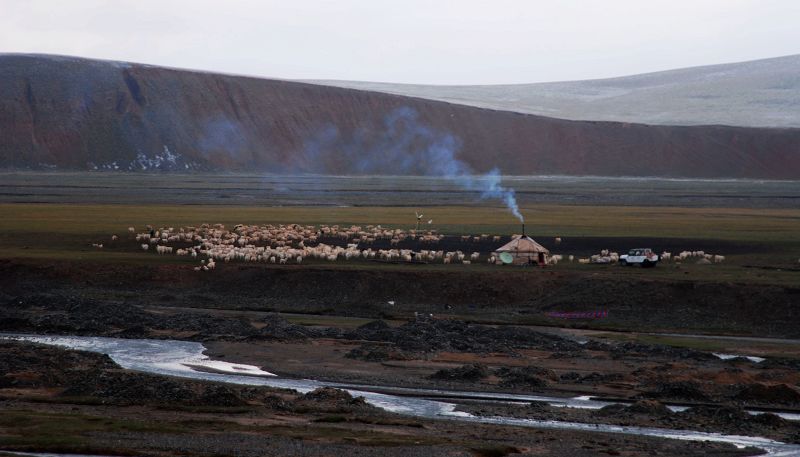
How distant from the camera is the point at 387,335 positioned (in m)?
45.0

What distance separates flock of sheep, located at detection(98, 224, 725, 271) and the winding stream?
54.1 ft

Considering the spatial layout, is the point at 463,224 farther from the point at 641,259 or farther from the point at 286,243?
the point at 641,259

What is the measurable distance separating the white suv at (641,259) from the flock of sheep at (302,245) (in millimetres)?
1297

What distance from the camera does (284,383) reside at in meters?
Result: 36.9

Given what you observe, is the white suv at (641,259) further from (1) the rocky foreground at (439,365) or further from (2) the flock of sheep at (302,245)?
(1) the rocky foreground at (439,365)

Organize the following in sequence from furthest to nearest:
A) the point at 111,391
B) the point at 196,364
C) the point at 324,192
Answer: the point at 324,192 → the point at 196,364 → the point at 111,391

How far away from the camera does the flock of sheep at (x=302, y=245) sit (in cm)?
6266

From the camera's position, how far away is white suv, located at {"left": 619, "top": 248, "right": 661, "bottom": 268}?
195ft

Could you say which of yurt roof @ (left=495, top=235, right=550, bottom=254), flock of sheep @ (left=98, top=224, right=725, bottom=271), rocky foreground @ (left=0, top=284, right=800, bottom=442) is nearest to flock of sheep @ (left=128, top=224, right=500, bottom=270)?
flock of sheep @ (left=98, top=224, right=725, bottom=271)

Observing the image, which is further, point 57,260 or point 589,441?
point 57,260

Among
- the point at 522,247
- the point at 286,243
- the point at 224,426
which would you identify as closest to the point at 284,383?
the point at 224,426

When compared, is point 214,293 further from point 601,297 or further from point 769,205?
point 769,205

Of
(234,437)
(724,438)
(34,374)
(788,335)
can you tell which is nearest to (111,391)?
(34,374)

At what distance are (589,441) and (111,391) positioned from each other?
13.6 metres
